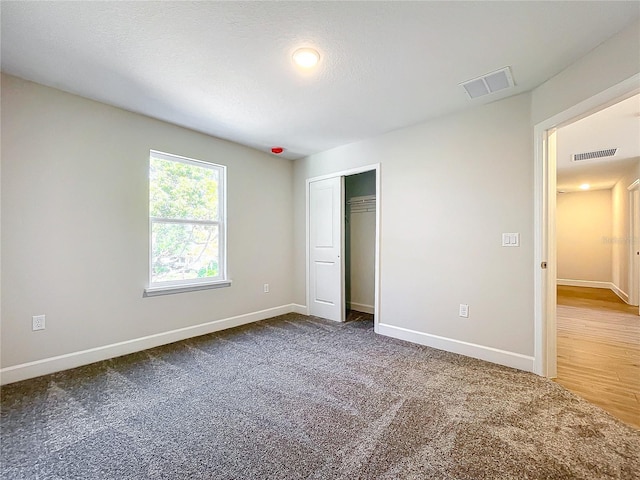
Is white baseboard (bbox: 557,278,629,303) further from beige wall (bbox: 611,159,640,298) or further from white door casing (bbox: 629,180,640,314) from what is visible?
white door casing (bbox: 629,180,640,314)

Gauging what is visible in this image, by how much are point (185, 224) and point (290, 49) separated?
7.58 ft

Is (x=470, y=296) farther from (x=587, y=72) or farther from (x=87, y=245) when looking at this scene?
(x=87, y=245)

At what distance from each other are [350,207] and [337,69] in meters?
2.80

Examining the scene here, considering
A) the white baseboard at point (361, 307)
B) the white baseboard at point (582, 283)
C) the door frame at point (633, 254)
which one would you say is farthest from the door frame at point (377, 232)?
the white baseboard at point (582, 283)

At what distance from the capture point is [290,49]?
197cm

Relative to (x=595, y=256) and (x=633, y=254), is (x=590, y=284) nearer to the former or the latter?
(x=595, y=256)

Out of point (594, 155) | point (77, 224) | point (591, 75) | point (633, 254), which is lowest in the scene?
point (633, 254)

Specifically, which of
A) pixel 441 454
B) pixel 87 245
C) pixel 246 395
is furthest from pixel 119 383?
pixel 441 454

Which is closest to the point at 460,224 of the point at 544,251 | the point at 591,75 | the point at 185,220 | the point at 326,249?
the point at 544,251

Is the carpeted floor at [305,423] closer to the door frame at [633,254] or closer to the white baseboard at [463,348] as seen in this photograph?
the white baseboard at [463,348]

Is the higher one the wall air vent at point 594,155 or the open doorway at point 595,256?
the wall air vent at point 594,155

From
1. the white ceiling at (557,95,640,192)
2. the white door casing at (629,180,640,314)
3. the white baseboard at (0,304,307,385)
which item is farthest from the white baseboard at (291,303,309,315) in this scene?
the white door casing at (629,180,640,314)

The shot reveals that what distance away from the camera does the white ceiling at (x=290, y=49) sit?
164cm

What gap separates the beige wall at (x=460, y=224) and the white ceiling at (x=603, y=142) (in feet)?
2.35
